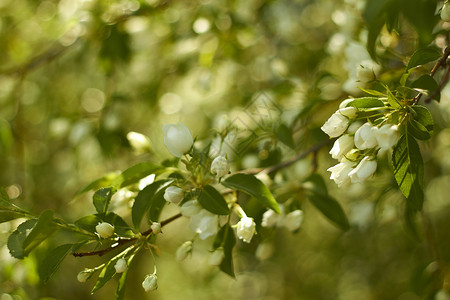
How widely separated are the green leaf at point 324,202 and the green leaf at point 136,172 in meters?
0.46

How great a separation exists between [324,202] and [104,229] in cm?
65

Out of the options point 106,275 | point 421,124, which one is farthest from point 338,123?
point 106,275

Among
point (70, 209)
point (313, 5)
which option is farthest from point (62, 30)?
point (313, 5)

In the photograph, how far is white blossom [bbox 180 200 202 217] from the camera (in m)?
0.97

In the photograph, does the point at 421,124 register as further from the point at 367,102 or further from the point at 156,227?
the point at 156,227

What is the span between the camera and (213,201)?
0.93 m

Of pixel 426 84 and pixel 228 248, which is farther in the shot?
pixel 228 248

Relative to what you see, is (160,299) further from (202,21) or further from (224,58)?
(202,21)

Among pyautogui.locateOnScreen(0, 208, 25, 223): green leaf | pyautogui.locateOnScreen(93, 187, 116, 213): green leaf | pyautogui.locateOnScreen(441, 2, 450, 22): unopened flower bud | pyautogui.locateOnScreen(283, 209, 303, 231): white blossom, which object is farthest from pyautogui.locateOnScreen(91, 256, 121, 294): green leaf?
pyautogui.locateOnScreen(441, 2, 450, 22): unopened flower bud

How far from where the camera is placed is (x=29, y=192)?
2.31 metres

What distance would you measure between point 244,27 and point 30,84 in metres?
1.67

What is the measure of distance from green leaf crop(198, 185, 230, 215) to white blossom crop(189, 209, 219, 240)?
0.22 ft

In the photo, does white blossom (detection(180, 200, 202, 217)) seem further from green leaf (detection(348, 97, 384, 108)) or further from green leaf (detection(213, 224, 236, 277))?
green leaf (detection(348, 97, 384, 108))

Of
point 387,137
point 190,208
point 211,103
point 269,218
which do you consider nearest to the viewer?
point 387,137
